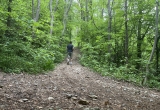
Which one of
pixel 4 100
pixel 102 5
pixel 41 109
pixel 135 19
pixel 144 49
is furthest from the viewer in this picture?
pixel 102 5

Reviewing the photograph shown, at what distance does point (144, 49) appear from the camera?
1870 cm

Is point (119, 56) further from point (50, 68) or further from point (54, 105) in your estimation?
point (54, 105)

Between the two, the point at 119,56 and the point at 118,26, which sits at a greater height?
the point at 118,26

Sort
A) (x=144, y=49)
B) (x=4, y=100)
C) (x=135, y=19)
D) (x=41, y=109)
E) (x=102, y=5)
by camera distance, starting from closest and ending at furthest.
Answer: (x=41, y=109), (x=4, y=100), (x=135, y=19), (x=144, y=49), (x=102, y=5)

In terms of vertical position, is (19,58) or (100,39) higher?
(100,39)

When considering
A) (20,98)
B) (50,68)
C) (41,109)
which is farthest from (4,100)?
(50,68)

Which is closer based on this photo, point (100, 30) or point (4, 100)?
point (4, 100)

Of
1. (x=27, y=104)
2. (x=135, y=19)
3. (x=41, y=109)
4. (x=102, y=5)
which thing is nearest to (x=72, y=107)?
(x=41, y=109)

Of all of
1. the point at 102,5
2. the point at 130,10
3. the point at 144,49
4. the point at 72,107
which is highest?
the point at 102,5

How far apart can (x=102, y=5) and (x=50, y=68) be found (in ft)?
49.2

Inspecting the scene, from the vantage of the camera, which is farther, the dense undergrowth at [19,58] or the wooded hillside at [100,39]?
the wooded hillside at [100,39]

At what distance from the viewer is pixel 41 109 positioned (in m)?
4.15

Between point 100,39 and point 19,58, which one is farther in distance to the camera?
point 100,39

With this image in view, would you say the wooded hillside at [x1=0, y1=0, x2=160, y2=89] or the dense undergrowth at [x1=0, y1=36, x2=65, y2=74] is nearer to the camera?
the dense undergrowth at [x1=0, y1=36, x2=65, y2=74]
